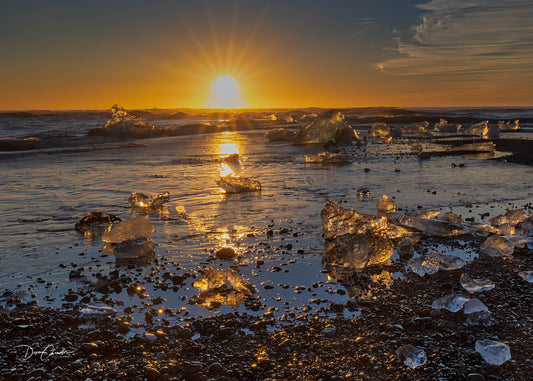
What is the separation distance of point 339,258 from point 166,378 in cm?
257

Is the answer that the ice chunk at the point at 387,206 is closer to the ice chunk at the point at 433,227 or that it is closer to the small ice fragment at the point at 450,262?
the ice chunk at the point at 433,227

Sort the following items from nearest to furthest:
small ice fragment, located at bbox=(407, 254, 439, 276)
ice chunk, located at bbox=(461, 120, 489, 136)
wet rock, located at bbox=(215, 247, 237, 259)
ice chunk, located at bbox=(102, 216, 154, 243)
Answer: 1. small ice fragment, located at bbox=(407, 254, 439, 276)
2. wet rock, located at bbox=(215, 247, 237, 259)
3. ice chunk, located at bbox=(102, 216, 154, 243)
4. ice chunk, located at bbox=(461, 120, 489, 136)

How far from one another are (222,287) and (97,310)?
1139 mm

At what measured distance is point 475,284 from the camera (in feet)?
13.3

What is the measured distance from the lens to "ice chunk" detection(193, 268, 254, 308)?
396 cm

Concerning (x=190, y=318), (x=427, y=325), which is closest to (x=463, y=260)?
(x=427, y=325)

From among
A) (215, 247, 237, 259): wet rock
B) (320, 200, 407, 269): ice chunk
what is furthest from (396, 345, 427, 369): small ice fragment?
(215, 247, 237, 259): wet rock

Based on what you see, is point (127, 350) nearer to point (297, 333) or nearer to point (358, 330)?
point (297, 333)

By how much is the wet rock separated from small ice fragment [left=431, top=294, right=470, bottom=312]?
2.36 metres

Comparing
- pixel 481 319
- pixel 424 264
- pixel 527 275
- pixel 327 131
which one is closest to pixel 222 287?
pixel 424 264

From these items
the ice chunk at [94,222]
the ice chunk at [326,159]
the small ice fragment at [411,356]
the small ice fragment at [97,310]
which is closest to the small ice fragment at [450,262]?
the small ice fragment at [411,356]

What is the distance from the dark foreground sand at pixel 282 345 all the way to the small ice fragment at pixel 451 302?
0.06m

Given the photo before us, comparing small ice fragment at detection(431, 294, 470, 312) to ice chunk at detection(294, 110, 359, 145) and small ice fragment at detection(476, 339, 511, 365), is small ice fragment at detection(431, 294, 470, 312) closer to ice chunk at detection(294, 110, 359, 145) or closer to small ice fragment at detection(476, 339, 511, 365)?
small ice fragment at detection(476, 339, 511, 365)

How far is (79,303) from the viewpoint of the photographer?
389cm
